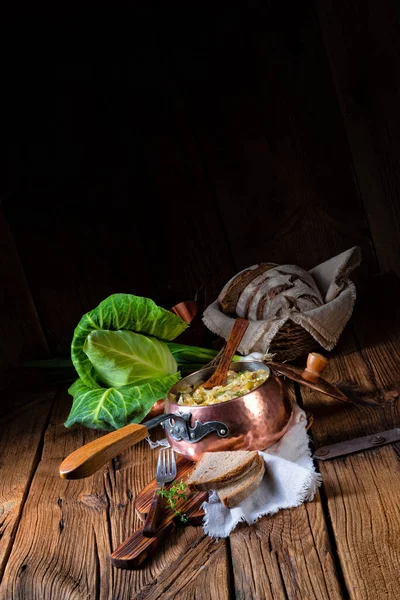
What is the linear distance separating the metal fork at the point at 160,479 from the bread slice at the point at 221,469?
0.09m

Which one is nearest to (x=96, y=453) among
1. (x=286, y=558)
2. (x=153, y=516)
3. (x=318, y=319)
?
(x=153, y=516)

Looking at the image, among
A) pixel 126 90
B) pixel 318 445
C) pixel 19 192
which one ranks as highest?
pixel 126 90

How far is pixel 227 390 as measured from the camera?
5.76ft

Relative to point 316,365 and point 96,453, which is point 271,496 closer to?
point 96,453

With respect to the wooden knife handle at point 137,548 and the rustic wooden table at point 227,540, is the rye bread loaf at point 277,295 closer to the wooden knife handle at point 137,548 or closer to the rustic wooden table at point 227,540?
the rustic wooden table at point 227,540

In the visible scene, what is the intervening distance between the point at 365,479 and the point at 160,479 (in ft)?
1.56

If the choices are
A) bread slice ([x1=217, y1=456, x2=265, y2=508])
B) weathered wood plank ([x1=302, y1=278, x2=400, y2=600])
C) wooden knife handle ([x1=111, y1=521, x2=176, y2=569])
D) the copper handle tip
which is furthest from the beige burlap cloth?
wooden knife handle ([x1=111, y1=521, x2=176, y2=569])

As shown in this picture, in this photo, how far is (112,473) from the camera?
1.81 m

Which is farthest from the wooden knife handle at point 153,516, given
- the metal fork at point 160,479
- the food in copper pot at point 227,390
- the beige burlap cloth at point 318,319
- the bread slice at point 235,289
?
the bread slice at point 235,289

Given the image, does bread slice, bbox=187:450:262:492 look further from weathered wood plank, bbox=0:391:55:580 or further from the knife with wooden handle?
weathered wood plank, bbox=0:391:55:580

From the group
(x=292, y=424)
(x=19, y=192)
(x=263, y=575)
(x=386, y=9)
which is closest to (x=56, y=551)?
(x=263, y=575)

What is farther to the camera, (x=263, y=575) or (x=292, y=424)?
(x=292, y=424)

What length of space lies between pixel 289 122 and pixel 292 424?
1576mm

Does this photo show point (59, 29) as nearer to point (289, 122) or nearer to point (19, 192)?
point (19, 192)
